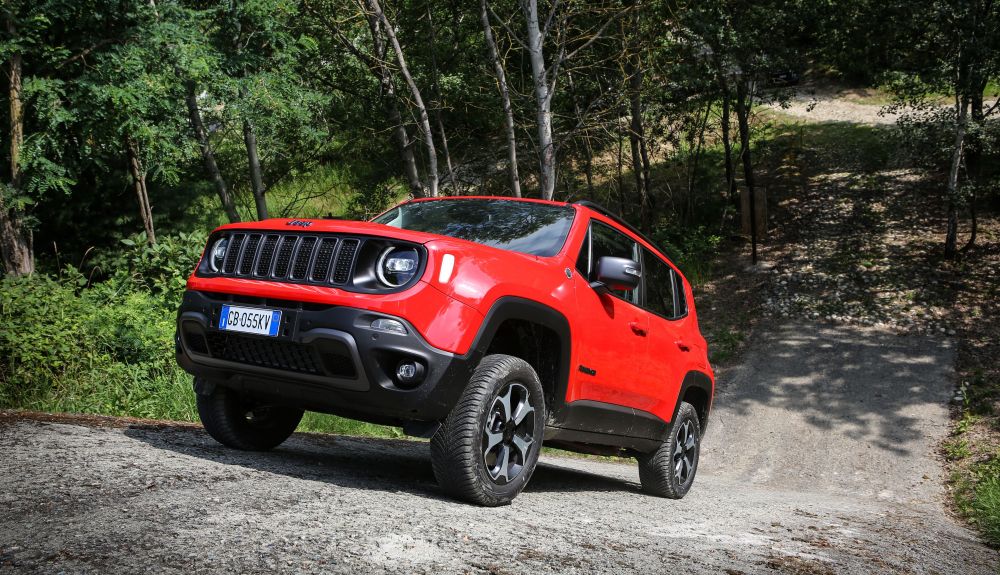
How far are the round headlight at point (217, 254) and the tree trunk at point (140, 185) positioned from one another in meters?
10.5

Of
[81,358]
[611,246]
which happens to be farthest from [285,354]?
[81,358]

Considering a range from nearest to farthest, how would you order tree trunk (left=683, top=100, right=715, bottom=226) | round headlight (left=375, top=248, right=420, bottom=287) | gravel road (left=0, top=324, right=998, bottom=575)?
gravel road (left=0, top=324, right=998, bottom=575) < round headlight (left=375, top=248, right=420, bottom=287) < tree trunk (left=683, top=100, right=715, bottom=226)

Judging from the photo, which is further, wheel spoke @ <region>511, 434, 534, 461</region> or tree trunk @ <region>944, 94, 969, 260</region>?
tree trunk @ <region>944, 94, 969, 260</region>

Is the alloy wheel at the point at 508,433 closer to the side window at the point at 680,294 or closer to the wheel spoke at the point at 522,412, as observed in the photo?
the wheel spoke at the point at 522,412

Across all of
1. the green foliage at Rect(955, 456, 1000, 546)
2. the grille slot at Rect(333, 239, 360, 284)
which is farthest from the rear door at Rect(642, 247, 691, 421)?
the green foliage at Rect(955, 456, 1000, 546)

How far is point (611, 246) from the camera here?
545 cm

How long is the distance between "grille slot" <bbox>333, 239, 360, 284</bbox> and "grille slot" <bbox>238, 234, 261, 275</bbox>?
2.00 feet

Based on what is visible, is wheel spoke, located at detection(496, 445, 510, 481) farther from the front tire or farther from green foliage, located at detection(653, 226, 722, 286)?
green foliage, located at detection(653, 226, 722, 286)

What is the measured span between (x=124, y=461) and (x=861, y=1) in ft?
67.7

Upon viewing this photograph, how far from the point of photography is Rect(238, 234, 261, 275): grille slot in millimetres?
4348

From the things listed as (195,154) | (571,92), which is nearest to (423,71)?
(571,92)

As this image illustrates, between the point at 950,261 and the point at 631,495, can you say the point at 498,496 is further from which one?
the point at 950,261

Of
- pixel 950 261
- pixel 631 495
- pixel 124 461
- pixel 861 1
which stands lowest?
pixel 950 261

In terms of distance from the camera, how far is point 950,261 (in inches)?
678
